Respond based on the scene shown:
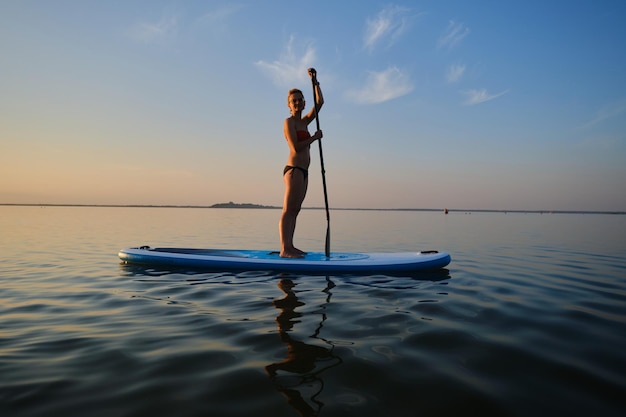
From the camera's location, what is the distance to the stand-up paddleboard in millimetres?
6680

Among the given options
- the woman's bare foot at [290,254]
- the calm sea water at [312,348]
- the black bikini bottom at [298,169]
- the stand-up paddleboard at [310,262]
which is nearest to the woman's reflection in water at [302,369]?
the calm sea water at [312,348]

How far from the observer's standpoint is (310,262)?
22.2 ft

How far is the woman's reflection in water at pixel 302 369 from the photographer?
207 centimetres

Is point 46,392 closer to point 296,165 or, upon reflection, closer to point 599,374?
point 599,374

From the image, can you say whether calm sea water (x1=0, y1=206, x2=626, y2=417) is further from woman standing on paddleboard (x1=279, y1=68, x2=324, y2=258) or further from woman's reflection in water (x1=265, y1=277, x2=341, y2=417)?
woman standing on paddleboard (x1=279, y1=68, x2=324, y2=258)

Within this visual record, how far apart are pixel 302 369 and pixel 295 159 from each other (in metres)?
5.23

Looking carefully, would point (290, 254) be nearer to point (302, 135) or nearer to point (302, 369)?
point (302, 135)

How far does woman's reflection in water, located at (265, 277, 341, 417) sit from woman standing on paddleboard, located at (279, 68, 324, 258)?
150 inches

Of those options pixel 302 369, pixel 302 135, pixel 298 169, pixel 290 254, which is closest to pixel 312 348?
pixel 302 369

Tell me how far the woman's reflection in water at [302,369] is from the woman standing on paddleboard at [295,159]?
12.5 ft

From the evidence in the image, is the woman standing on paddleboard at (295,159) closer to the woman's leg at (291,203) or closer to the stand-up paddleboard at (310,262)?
the woman's leg at (291,203)

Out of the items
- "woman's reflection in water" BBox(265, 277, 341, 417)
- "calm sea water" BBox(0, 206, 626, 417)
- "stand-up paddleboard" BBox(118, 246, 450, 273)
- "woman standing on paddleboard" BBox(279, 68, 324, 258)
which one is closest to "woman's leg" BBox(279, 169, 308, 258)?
"woman standing on paddleboard" BBox(279, 68, 324, 258)

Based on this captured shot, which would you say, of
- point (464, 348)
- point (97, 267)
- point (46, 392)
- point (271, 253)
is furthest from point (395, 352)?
point (97, 267)

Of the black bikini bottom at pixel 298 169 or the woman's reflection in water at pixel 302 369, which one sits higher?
→ the black bikini bottom at pixel 298 169
